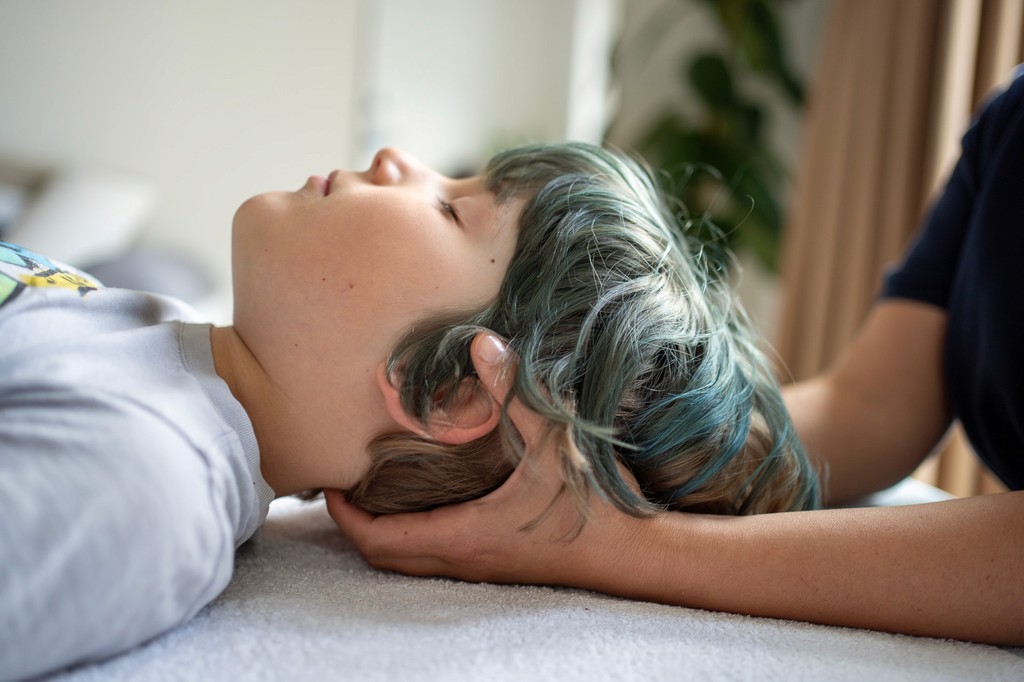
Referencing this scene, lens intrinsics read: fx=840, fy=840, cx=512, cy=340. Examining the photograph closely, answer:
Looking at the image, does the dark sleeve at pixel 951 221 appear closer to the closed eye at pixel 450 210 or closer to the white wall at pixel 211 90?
the closed eye at pixel 450 210

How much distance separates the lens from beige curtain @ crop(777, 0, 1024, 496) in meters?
1.94

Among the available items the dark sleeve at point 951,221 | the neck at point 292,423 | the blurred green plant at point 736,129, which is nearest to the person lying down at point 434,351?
the neck at point 292,423

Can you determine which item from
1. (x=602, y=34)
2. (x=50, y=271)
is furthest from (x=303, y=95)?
(x=50, y=271)

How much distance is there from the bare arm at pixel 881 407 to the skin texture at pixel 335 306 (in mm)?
520

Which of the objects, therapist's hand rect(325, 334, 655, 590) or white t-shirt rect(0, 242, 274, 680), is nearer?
white t-shirt rect(0, 242, 274, 680)

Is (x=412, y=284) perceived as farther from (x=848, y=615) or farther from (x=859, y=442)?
(x=859, y=442)

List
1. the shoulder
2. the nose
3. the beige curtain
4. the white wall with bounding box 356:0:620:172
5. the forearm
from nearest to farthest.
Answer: the forearm, the nose, the shoulder, the beige curtain, the white wall with bounding box 356:0:620:172

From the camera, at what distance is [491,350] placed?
0.73 meters

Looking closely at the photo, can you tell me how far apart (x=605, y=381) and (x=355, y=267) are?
10.0 inches

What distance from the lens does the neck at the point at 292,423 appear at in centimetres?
79

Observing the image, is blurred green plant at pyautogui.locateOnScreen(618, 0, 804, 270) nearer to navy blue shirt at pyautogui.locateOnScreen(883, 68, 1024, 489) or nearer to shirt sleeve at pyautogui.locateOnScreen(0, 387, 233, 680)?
navy blue shirt at pyautogui.locateOnScreen(883, 68, 1024, 489)

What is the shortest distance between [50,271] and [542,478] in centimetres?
51

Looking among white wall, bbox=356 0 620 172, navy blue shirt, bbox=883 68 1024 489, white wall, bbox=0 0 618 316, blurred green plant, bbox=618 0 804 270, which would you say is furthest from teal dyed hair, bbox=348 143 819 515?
white wall, bbox=356 0 620 172

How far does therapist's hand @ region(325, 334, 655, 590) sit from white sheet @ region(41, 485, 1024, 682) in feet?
0.06
